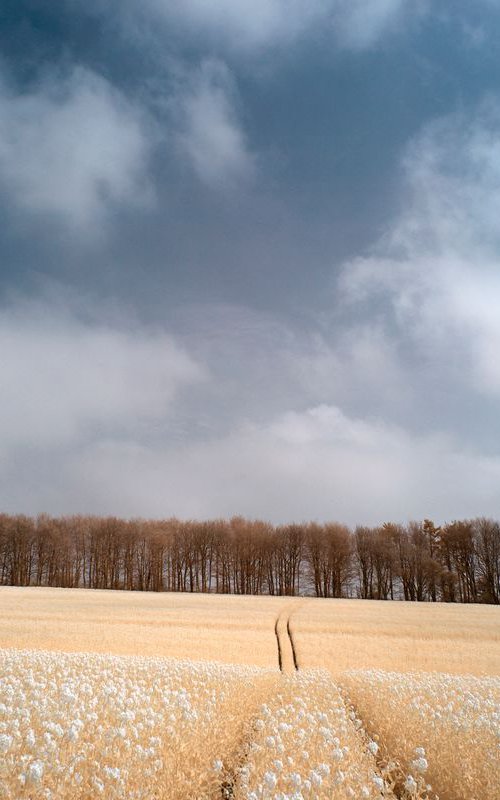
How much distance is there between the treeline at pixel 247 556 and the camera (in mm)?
74125

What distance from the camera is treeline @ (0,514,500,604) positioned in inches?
2918

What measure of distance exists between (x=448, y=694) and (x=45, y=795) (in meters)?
11.3

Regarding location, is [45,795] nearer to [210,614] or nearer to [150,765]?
[150,765]

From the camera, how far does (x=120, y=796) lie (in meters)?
5.89

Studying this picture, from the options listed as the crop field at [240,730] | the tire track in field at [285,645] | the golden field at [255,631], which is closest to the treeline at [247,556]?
the golden field at [255,631]

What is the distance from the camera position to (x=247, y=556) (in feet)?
261

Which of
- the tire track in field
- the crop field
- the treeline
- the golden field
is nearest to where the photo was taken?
the crop field

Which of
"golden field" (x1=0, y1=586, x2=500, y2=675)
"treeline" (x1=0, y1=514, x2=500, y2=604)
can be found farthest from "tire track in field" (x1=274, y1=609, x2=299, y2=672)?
"treeline" (x1=0, y1=514, x2=500, y2=604)

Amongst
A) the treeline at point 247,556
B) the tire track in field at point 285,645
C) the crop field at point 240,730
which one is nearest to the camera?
the crop field at point 240,730

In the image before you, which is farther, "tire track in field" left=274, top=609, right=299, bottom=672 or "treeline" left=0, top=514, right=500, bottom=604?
"treeline" left=0, top=514, right=500, bottom=604

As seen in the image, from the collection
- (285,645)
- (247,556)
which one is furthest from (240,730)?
(247,556)

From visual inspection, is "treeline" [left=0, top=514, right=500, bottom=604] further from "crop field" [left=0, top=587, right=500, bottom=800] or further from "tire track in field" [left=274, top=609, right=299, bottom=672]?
"crop field" [left=0, top=587, right=500, bottom=800]

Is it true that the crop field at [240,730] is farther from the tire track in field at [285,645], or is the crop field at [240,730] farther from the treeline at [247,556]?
the treeline at [247,556]

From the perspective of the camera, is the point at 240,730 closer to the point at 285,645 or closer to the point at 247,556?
the point at 285,645
